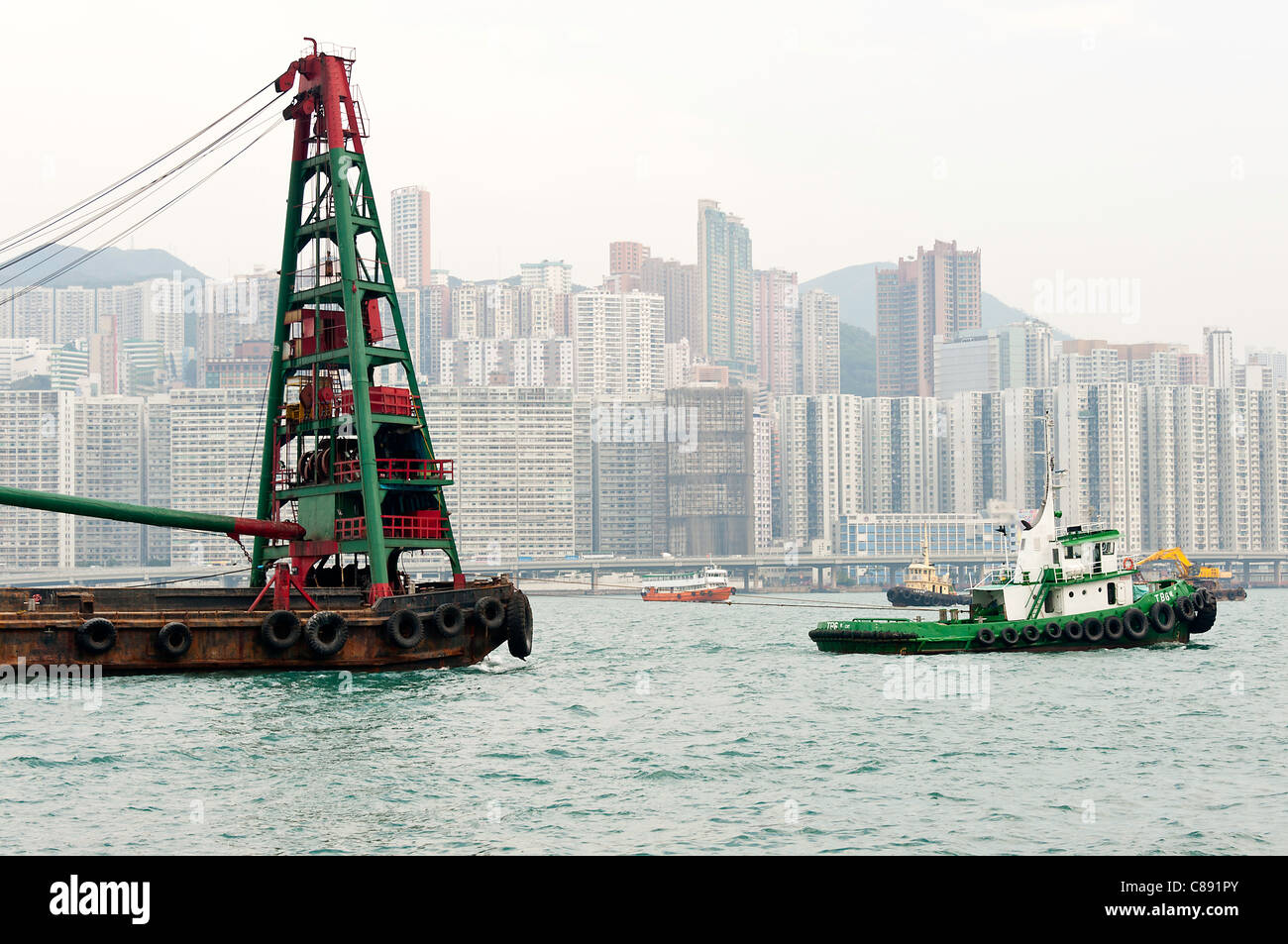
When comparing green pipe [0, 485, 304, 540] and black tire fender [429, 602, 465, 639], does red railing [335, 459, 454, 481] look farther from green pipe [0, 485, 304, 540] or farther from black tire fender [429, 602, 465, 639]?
black tire fender [429, 602, 465, 639]

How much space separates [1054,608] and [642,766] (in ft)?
96.3

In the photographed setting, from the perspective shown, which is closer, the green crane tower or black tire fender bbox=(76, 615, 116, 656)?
black tire fender bbox=(76, 615, 116, 656)

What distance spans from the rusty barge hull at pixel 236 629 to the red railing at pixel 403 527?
69.6 inches

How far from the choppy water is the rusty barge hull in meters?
0.70

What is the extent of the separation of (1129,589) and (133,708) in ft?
117

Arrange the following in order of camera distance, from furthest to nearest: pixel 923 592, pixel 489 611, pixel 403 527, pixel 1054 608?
pixel 923 592
pixel 1054 608
pixel 403 527
pixel 489 611

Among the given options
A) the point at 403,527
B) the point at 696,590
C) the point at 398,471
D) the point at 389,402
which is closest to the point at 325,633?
the point at 403,527

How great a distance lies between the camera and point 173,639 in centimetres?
3522

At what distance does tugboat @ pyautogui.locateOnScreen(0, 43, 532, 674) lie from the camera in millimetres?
35469

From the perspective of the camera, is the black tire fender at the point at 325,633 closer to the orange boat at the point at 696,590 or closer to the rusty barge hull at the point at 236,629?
the rusty barge hull at the point at 236,629

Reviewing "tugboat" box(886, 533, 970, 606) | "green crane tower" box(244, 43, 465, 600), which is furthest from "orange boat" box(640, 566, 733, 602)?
"green crane tower" box(244, 43, 465, 600)

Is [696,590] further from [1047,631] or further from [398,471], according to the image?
[398,471]

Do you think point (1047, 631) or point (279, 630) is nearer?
point (279, 630)

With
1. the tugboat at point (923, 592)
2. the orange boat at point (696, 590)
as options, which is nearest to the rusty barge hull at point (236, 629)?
the tugboat at point (923, 592)
